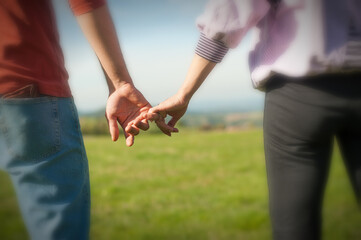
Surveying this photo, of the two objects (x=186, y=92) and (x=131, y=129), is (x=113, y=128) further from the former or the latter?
(x=186, y=92)

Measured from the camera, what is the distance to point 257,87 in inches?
Answer: 50.6

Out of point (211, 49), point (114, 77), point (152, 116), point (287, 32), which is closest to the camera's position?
point (287, 32)

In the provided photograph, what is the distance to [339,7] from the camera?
1.11 meters

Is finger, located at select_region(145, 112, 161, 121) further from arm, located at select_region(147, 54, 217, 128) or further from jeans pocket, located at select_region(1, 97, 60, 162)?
jeans pocket, located at select_region(1, 97, 60, 162)

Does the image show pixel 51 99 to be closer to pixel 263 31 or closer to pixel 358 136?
pixel 263 31

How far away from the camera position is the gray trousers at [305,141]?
44.9 inches

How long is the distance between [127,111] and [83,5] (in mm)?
485

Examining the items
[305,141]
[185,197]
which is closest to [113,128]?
[305,141]

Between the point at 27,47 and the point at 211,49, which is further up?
the point at 27,47

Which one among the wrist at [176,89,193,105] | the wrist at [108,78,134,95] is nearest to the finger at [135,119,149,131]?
the wrist at [108,78,134,95]

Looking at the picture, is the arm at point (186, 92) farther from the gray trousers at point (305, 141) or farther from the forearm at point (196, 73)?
the gray trousers at point (305, 141)

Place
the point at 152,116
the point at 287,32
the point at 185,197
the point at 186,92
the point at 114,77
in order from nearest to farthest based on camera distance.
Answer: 1. the point at 287,32
2. the point at 186,92
3. the point at 114,77
4. the point at 152,116
5. the point at 185,197

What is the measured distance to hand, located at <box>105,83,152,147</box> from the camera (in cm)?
163

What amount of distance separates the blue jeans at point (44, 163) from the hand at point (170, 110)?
339 millimetres
